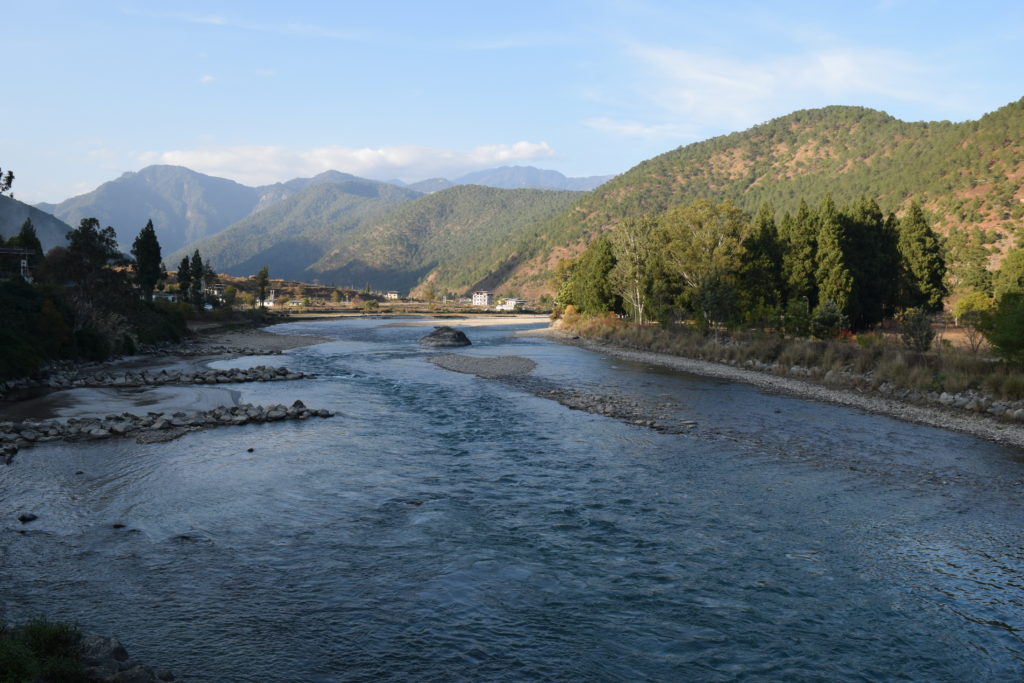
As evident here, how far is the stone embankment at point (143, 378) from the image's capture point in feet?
111

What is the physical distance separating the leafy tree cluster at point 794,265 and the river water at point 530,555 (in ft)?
114

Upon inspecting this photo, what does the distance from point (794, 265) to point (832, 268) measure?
364cm

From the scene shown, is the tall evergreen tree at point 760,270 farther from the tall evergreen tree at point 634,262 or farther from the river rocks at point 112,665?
the river rocks at point 112,665

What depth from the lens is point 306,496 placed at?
51.6ft

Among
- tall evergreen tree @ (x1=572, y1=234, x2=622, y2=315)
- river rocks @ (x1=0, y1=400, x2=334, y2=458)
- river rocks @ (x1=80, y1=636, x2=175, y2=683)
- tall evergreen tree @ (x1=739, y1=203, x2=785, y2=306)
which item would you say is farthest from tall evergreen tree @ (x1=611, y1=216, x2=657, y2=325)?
river rocks @ (x1=80, y1=636, x2=175, y2=683)

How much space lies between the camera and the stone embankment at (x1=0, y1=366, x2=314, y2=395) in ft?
111

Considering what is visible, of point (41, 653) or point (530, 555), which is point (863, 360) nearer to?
point (530, 555)

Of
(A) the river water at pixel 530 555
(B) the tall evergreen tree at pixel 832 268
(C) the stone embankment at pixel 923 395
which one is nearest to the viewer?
(A) the river water at pixel 530 555

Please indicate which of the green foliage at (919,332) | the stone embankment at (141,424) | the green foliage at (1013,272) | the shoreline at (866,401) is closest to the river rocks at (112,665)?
the stone embankment at (141,424)

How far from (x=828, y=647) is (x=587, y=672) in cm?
382

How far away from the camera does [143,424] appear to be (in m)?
23.8

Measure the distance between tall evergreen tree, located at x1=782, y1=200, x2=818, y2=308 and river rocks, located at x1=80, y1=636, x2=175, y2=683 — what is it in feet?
188

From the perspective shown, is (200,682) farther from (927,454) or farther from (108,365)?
(108,365)

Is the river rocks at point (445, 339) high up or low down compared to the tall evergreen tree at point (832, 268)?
down
